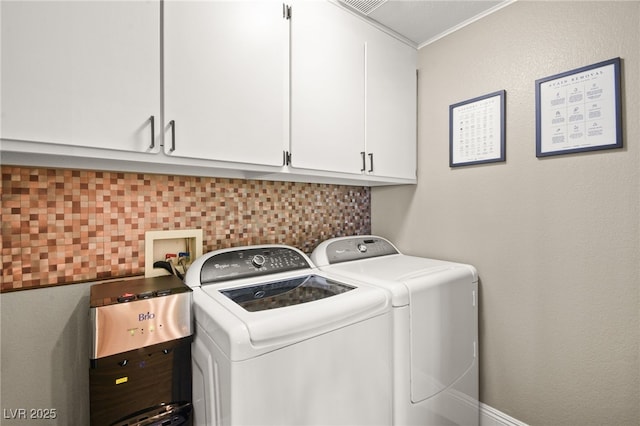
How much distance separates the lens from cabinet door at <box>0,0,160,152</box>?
0.85m

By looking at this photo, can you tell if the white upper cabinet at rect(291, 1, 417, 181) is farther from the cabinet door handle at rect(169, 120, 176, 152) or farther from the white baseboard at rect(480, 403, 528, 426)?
the white baseboard at rect(480, 403, 528, 426)

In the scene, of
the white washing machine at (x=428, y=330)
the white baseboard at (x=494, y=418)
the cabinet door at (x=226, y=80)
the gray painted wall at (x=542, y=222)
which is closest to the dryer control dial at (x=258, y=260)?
the white washing machine at (x=428, y=330)

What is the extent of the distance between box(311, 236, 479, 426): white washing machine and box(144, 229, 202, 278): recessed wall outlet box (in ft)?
2.23

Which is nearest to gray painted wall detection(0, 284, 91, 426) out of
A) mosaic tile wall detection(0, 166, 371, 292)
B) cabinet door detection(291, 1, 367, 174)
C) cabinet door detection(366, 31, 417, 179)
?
mosaic tile wall detection(0, 166, 371, 292)

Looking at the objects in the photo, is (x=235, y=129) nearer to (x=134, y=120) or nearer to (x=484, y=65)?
(x=134, y=120)

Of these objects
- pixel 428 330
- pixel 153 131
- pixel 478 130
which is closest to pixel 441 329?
pixel 428 330

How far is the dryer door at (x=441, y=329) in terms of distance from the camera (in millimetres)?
1317

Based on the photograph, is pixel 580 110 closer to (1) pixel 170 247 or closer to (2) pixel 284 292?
(2) pixel 284 292

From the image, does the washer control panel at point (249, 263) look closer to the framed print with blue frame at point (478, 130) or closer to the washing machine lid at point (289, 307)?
the washing machine lid at point (289, 307)

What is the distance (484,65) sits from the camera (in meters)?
1.71

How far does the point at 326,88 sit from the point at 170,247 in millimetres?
1152

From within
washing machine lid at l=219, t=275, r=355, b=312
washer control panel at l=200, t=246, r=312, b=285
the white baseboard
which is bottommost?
the white baseboard

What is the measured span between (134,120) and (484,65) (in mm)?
1834

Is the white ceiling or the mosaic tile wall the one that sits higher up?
the white ceiling
